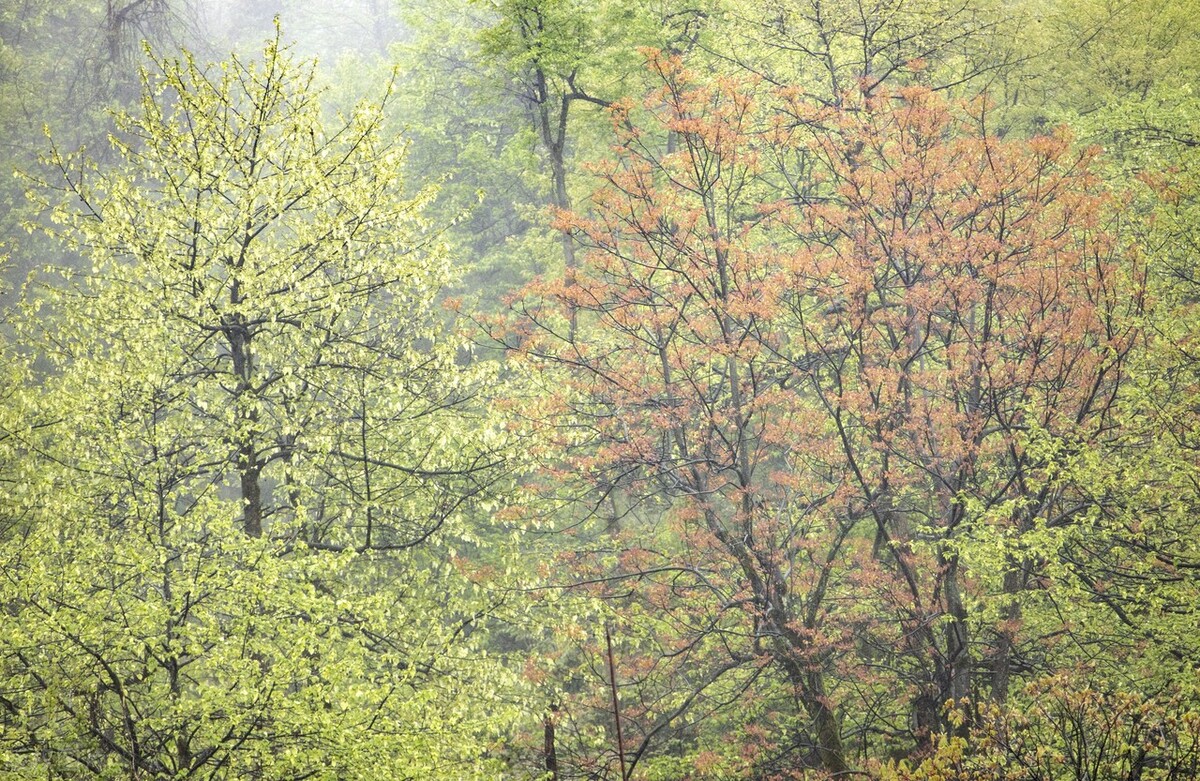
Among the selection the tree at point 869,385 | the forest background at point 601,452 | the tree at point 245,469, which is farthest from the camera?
the tree at point 869,385

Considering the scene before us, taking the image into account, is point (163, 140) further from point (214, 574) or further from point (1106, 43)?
point (1106, 43)

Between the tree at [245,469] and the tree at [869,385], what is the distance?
2.54 metres

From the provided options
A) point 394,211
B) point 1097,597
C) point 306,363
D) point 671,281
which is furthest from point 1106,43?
point 306,363

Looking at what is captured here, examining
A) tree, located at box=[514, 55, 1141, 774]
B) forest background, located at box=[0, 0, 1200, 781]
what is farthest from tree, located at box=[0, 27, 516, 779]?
tree, located at box=[514, 55, 1141, 774]

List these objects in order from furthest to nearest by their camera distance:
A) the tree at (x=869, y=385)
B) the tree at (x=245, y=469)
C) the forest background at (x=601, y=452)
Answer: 1. the tree at (x=869, y=385)
2. the forest background at (x=601, y=452)
3. the tree at (x=245, y=469)

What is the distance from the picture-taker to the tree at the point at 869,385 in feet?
42.2

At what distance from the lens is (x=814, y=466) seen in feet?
53.4

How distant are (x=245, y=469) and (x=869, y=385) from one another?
9.21 metres

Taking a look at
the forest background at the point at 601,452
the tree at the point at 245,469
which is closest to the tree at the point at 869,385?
the forest background at the point at 601,452

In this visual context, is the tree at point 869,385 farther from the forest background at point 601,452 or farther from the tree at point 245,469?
the tree at point 245,469

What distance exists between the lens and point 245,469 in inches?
512

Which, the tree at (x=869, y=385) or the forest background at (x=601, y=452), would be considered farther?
the tree at (x=869, y=385)

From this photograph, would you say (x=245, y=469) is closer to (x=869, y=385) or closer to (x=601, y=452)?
(x=601, y=452)

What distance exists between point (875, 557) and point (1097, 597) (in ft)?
15.6
